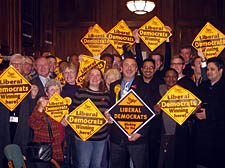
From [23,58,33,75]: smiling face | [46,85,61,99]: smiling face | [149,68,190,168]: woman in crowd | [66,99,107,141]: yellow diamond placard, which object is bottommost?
[149,68,190,168]: woman in crowd

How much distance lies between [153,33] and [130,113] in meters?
1.96

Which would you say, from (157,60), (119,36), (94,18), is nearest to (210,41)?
(157,60)

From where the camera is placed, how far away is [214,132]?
170 inches

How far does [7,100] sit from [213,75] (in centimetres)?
270

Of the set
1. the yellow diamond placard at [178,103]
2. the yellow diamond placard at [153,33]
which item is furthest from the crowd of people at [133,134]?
the yellow diamond placard at [153,33]

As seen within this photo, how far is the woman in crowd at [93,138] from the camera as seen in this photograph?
412 cm

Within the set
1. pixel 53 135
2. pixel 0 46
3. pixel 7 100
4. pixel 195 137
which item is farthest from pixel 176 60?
pixel 0 46

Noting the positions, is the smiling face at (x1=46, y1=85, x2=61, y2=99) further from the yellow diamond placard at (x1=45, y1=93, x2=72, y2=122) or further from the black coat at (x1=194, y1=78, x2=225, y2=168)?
the black coat at (x1=194, y1=78, x2=225, y2=168)

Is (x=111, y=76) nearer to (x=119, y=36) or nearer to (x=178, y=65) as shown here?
(x=178, y=65)

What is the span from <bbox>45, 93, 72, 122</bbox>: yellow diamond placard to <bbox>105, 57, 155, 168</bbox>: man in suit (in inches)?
23.0

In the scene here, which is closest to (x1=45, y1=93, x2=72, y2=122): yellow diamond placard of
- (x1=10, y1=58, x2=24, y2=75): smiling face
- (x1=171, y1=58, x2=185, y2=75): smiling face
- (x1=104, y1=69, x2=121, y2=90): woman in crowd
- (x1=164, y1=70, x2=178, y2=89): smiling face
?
(x1=10, y1=58, x2=24, y2=75): smiling face

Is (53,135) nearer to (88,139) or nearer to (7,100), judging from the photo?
(88,139)

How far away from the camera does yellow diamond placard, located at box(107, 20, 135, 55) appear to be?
19.1ft

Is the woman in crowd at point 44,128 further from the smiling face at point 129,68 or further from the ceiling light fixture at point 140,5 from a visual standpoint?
the ceiling light fixture at point 140,5
